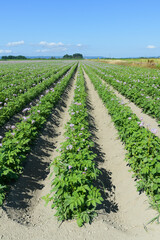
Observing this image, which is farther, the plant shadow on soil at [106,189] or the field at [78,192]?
the plant shadow on soil at [106,189]

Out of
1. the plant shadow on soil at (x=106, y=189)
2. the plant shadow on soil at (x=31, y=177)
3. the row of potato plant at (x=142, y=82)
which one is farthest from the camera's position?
the row of potato plant at (x=142, y=82)

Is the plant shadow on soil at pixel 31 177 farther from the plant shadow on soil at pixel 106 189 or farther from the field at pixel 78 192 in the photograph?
the plant shadow on soil at pixel 106 189

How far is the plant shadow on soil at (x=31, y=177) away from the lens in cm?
357

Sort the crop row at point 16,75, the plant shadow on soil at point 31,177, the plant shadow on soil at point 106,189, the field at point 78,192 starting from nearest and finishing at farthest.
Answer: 1. the field at point 78,192
2. the plant shadow on soil at point 31,177
3. the plant shadow on soil at point 106,189
4. the crop row at point 16,75

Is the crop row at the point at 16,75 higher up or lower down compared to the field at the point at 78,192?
higher up

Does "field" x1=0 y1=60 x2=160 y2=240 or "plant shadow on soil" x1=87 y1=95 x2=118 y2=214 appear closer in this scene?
"field" x1=0 y1=60 x2=160 y2=240

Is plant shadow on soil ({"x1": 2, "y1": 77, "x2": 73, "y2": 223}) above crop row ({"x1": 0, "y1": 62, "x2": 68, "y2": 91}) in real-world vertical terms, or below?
below

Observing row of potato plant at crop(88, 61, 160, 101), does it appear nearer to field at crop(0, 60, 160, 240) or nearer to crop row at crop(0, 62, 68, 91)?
field at crop(0, 60, 160, 240)

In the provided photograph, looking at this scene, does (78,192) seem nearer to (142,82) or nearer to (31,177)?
(31,177)

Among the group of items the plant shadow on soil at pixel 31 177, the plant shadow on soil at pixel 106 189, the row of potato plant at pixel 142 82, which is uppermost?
the row of potato plant at pixel 142 82

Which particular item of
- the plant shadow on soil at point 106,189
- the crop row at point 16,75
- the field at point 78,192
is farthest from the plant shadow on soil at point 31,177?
the crop row at point 16,75

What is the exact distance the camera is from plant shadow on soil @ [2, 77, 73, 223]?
11.7ft

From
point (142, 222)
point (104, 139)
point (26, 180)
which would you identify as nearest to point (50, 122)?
point (104, 139)

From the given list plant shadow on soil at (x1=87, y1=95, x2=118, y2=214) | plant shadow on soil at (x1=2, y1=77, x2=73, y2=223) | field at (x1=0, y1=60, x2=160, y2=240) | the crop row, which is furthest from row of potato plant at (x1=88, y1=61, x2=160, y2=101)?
the crop row
